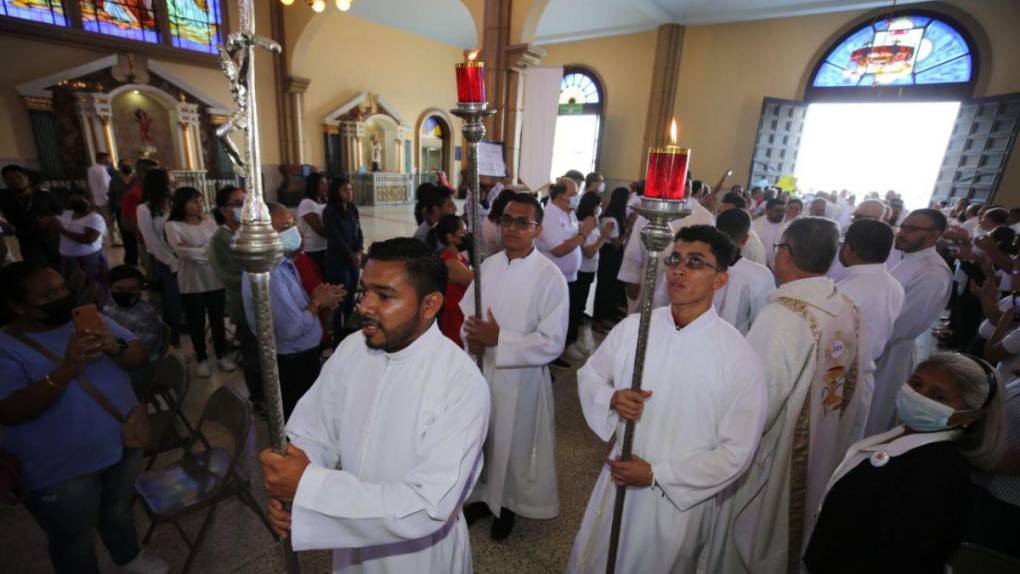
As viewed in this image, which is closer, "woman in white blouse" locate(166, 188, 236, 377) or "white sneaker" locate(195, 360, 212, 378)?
"woman in white blouse" locate(166, 188, 236, 377)

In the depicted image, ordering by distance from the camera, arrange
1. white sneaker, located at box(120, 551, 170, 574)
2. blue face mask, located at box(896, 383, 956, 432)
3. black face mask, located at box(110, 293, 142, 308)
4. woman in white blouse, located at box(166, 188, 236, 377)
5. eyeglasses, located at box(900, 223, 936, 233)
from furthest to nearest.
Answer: woman in white blouse, located at box(166, 188, 236, 377) < eyeglasses, located at box(900, 223, 936, 233) < black face mask, located at box(110, 293, 142, 308) < white sneaker, located at box(120, 551, 170, 574) < blue face mask, located at box(896, 383, 956, 432)

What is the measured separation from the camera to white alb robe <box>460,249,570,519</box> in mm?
2607

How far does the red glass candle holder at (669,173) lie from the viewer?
Answer: 3.96 feet

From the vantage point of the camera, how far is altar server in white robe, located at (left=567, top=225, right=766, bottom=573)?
166 cm

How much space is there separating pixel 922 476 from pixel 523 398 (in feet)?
5.70

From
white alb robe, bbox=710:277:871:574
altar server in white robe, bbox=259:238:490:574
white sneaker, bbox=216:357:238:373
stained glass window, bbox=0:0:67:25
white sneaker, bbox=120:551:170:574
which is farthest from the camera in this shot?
stained glass window, bbox=0:0:67:25

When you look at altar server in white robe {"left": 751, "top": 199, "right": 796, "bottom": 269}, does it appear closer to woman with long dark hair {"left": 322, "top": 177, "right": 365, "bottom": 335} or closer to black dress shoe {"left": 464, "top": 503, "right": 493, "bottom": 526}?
black dress shoe {"left": 464, "top": 503, "right": 493, "bottom": 526}

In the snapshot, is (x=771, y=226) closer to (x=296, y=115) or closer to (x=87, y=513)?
(x=87, y=513)

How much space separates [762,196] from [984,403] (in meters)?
9.18

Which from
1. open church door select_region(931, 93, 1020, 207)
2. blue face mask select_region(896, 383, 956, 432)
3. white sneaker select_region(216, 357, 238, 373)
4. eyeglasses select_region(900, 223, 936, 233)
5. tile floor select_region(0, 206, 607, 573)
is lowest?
tile floor select_region(0, 206, 607, 573)

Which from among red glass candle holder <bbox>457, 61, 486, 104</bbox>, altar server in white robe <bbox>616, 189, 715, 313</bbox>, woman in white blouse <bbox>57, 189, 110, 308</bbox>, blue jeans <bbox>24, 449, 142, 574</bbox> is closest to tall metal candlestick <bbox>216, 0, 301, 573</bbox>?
red glass candle holder <bbox>457, 61, 486, 104</bbox>

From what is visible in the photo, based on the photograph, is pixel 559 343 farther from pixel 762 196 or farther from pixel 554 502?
pixel 762 196

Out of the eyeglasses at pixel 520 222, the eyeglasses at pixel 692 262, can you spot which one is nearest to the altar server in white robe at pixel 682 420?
the eyeglasses at pixel 692 262

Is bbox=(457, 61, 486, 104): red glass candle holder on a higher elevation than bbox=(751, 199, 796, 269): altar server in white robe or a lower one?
higher
